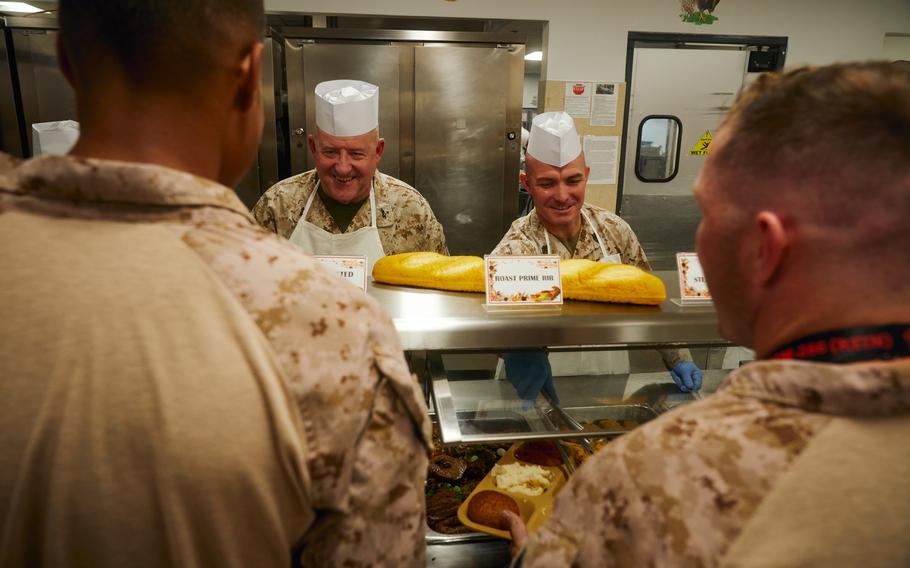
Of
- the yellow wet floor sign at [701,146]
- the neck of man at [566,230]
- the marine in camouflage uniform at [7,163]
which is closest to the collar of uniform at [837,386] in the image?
the marine in camouflage uniform at [7,163]

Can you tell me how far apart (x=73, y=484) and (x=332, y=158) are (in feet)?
7.04

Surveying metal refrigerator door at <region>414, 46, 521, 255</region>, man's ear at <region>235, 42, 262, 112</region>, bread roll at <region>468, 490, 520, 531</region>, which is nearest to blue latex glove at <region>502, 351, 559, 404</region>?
bread roll at <region>468, 490, 520, 531</region>

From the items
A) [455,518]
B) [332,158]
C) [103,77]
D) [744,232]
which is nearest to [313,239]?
[332,158]

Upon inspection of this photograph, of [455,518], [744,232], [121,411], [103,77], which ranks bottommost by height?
[455,518]

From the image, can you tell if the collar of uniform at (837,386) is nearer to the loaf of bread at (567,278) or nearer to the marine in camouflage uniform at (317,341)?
the marine in camouflage uniform at (317,341)

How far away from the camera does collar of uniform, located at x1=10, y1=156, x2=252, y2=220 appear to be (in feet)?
2.00

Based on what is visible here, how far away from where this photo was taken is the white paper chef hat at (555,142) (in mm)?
2367

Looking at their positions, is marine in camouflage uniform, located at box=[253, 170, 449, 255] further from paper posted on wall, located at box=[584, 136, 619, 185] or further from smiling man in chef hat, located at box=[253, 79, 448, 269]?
paper posted on wall, located at box=[584, 136, 619, 185]

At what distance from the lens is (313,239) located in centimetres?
258

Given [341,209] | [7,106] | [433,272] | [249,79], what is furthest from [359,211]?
[7,106]

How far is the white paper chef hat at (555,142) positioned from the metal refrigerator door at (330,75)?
5.87 feet

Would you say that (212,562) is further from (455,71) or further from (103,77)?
(455,71)

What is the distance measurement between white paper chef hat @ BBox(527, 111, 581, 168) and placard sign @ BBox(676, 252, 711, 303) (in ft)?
3.24

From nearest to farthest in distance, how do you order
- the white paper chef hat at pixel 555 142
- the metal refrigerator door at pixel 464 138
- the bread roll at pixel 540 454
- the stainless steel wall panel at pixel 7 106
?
the bread roll at pixel 540 454 < the white paper chef hat at pixel 555 142 < the stainless steel wall panel at pixel 7 106 < the metal refrigerator door at pixel 464 138
